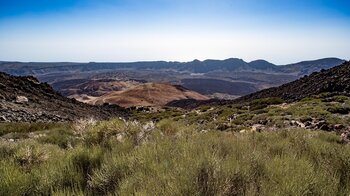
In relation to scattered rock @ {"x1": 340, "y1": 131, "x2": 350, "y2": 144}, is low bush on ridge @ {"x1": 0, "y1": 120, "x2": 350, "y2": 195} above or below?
above

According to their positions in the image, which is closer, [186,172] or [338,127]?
[186,172]

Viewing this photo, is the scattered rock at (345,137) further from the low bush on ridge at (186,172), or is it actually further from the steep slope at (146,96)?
the steep slope at (146,96)

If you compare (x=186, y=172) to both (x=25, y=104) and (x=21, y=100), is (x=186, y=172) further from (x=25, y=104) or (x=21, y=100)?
(x=21, y=100)

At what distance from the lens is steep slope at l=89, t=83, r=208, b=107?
302 feet

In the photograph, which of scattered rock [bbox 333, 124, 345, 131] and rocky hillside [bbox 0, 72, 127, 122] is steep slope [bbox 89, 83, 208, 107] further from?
scattered rock [bbox 333, 124, 345, 131]

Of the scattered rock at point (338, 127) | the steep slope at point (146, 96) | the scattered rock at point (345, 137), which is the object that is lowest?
the steep slope at point (146, 96)

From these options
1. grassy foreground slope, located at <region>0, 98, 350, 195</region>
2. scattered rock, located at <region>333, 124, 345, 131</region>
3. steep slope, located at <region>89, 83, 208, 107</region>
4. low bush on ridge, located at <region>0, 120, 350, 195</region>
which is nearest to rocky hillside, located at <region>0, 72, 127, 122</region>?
grassy foreground slope, located at <region>0, 98, 350, 195</region>

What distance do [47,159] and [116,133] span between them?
2091 mm

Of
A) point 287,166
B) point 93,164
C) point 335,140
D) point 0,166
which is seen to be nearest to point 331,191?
point 287,166

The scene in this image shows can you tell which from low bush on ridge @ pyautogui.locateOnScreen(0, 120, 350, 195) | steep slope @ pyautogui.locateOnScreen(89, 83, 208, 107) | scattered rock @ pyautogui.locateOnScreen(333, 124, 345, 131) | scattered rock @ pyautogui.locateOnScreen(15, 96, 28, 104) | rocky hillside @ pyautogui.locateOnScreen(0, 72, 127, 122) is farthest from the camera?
steep slope @ pyautogui.locateOnScreen(89, 83, 208, 107)

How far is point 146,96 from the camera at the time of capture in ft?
335

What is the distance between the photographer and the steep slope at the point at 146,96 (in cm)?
9207

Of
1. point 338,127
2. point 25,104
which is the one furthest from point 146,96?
point 338,127

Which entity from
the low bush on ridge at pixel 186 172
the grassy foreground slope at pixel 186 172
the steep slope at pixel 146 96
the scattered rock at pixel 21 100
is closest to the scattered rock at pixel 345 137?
the grassy foreground slope at pixel 186 172
